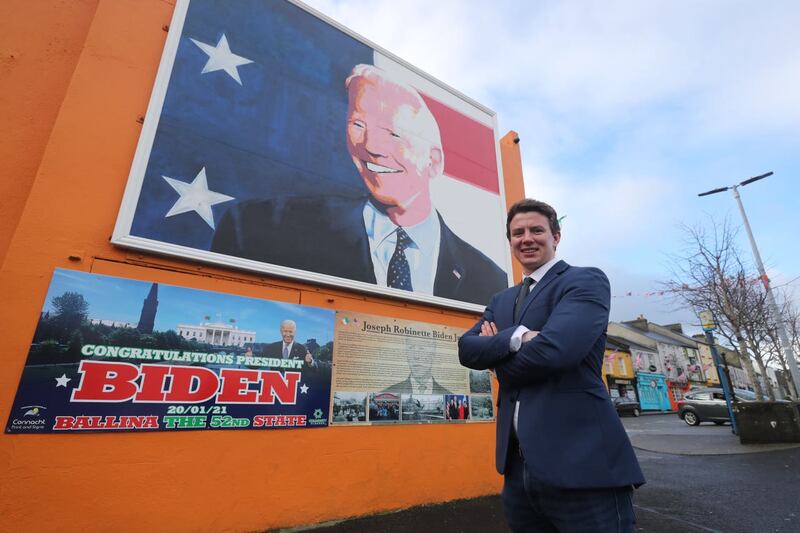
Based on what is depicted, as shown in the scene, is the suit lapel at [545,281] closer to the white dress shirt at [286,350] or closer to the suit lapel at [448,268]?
the white dress shirt at [286,350]

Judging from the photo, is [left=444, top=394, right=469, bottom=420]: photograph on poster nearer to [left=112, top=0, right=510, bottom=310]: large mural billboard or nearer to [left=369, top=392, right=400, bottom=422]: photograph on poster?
[left=369, top=392, right=400, bottom=422]: photograph on poster

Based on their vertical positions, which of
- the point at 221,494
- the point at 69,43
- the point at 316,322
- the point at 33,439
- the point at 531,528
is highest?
the point at 69,43

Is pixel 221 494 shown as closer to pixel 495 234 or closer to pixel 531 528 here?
pixel 531 528

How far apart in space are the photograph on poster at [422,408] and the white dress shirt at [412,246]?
58.8 inches

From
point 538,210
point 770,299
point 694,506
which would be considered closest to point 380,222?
point 538,210

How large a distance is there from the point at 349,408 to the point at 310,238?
2160 mm

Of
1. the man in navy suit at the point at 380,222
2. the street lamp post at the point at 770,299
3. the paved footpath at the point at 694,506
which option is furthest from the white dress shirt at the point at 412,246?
the street lamp post at the point at 770,299

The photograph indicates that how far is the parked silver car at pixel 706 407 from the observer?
593 inches

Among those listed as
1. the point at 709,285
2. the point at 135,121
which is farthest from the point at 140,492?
the point at 709,285

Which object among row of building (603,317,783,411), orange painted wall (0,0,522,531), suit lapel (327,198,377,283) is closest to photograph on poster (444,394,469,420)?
orange painted wall (0,0,522,531)

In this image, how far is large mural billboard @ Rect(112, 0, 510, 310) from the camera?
4.15 m

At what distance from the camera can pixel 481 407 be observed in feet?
18.1

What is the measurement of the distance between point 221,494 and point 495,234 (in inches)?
219

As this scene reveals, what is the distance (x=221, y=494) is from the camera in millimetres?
3539
